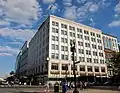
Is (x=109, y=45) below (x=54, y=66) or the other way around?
the other way around

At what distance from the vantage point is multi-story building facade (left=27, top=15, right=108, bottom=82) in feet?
207

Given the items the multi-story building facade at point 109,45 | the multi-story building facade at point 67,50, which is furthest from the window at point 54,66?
the multi-story building facade at point 109,45

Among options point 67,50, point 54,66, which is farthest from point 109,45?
point 54,66

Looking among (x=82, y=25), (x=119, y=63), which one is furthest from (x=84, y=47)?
(x=119, y=63)

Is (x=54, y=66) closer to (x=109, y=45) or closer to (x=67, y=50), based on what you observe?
(x=67, y=50)

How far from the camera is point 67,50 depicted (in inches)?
2680

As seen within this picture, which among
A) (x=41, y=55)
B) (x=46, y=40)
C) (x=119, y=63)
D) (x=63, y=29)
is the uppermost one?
(x=63, y=29)

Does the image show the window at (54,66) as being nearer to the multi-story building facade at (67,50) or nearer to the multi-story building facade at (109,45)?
the multi-story building facade at (67,50)

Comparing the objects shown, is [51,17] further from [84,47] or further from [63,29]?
[84,47]

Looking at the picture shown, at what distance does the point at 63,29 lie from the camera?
69.2 meters

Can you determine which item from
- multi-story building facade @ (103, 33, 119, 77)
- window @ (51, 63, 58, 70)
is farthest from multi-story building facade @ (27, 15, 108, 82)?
multi-story building facade @ (103, 33, 119, 77)

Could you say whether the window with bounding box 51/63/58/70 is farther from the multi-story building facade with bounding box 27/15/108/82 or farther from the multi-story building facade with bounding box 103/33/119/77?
the multi-story building facade with bounding box 103/33/119/77

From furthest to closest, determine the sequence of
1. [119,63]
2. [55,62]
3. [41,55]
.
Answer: [41,55]
[55,62]
[119,63]

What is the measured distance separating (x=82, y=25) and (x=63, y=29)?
11.2m
